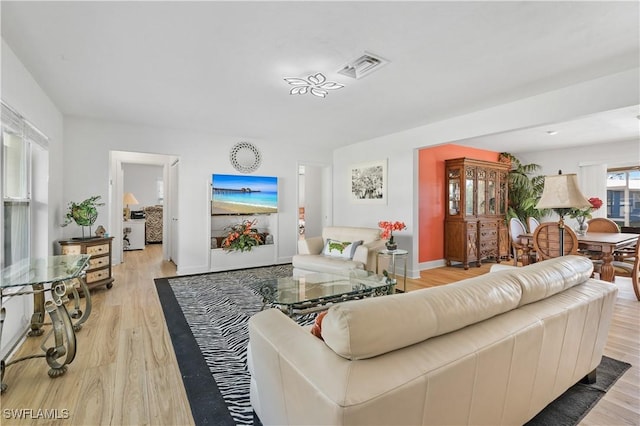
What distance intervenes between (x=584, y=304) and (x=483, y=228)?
462 centimetres

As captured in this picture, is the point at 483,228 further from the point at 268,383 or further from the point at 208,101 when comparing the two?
the point at 268,383

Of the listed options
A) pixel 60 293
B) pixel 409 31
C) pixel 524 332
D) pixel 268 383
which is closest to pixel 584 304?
pixel 524 332

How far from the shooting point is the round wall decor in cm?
558

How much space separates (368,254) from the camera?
4.09 metres

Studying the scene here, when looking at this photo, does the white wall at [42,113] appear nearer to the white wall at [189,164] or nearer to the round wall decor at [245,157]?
the white wall at [189,164]

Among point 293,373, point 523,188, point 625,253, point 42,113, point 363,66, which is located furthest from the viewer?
point 523,188

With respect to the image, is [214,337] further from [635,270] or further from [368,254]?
[635,270]

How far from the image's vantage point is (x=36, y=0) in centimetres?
187

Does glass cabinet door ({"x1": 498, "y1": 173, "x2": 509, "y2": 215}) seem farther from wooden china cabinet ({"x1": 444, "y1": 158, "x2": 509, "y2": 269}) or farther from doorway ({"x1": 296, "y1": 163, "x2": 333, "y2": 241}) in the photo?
doorway ({"x1": 296, "y1": 163, "x2": 333, "y2": 241})

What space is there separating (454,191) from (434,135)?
1.68m

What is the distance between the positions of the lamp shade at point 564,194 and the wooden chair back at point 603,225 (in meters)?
3.13

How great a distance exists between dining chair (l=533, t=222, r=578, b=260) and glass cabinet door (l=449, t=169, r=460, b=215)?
201 cm

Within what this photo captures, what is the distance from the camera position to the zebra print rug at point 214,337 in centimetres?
179

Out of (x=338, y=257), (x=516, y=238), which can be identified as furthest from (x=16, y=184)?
(x=516, y=238)
